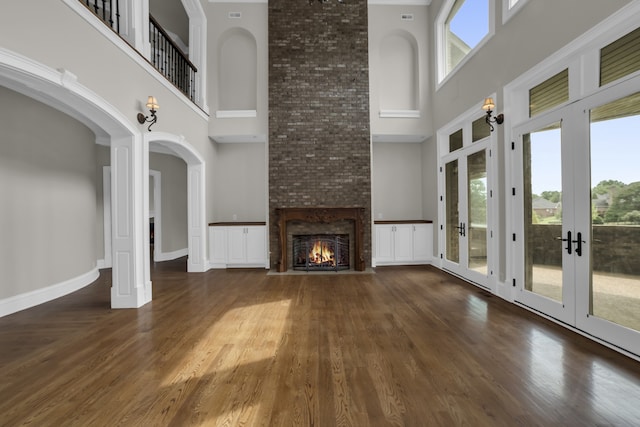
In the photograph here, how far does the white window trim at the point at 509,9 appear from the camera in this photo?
3971mm

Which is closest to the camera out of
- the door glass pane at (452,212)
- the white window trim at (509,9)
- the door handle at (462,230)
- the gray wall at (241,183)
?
the white window trim at (509,9)

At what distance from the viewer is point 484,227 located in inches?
201

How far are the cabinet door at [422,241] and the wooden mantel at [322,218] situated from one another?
54.0 inches

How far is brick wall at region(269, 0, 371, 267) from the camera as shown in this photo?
697cm

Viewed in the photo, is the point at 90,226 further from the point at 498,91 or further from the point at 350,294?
the point at 498,91

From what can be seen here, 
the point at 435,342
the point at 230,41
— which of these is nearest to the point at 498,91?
the point at 435,342

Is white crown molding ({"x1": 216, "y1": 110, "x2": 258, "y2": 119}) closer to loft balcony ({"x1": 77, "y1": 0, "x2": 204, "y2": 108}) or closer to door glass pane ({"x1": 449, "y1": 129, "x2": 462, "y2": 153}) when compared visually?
loft balcony ({"x1": 77, "y1": 0, "x2": 204, "y2": 108})

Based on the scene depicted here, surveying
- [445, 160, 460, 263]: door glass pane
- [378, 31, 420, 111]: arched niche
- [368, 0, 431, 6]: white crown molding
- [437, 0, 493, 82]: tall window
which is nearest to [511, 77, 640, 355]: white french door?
[445, 160, 460, 263]: door glass pane

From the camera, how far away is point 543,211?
3762 mm

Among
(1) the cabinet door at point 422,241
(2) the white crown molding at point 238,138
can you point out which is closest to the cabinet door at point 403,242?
(1) the cabinet door at point 422,241

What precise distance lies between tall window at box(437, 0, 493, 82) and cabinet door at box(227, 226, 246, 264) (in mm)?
5650

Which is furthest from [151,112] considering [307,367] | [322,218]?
[307,367]

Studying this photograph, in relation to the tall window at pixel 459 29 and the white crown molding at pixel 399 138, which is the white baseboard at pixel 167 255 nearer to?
the white crown molding at pixel 399 138

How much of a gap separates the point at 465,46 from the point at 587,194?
3916mm
